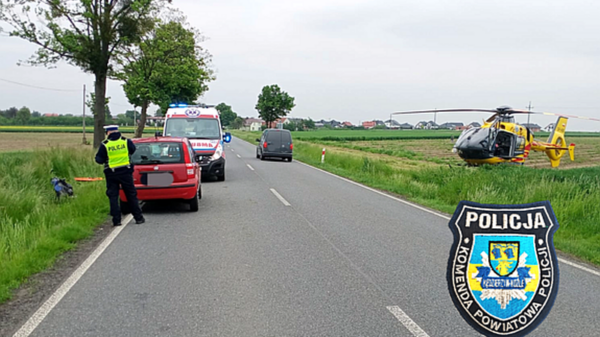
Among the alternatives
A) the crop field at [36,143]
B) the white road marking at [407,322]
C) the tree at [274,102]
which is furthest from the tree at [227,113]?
the white road marking at [407,322]

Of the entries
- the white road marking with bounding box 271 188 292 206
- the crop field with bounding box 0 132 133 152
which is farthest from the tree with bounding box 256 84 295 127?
the white road marking with bounding box 271 188 292 206

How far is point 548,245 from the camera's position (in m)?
2.80

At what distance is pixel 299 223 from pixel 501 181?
23.5 feet

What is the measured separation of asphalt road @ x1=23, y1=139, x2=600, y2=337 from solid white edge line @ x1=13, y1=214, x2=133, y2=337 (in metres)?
0.09

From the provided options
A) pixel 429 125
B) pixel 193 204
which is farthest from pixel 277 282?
pixel 429 125

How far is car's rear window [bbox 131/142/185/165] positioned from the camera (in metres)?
10.1

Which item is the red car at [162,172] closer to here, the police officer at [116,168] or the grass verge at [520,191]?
the police officer at [116,168]

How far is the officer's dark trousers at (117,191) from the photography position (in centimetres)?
880

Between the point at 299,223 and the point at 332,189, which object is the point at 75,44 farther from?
the point at 299,223

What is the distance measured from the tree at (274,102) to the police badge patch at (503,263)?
73.3 meters

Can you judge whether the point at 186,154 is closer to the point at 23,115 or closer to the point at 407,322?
the point at 407,322

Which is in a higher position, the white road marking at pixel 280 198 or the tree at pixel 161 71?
the tree at pixel 161 71

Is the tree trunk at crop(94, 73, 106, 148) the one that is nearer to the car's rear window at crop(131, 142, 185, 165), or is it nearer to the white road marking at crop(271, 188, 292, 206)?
the white road marking at crop(271, 188, 292, 206)

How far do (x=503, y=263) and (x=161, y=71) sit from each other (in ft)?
119
